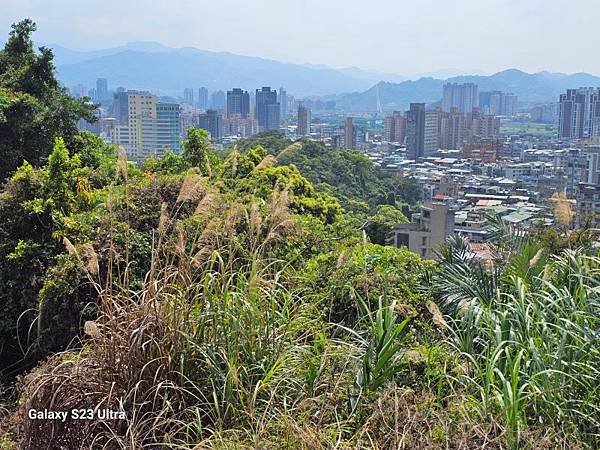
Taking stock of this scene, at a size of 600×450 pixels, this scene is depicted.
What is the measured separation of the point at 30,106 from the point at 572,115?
233 feet

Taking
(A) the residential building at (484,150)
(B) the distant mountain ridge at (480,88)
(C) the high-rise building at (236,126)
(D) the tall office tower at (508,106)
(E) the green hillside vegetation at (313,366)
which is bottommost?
(A) the residential building at (484,150)

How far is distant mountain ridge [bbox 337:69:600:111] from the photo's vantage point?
113938mm

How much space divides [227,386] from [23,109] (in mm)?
6010

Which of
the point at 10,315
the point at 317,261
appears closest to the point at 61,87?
the point at 10,315

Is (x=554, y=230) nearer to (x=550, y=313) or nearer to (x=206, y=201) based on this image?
(x=550, y=313)

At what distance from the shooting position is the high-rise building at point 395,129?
230 ft

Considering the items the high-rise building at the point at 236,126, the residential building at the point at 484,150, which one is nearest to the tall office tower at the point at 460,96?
the residential building at the point at 484,150

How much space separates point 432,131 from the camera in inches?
2717

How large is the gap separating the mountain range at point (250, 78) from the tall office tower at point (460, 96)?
10.7 meters

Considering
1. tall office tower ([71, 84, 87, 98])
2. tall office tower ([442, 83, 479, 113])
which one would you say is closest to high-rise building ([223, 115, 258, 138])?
tall office tower ([71, 84, 87, 98])

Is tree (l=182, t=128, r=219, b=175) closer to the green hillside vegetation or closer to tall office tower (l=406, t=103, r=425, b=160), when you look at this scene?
the green hillside vegetation

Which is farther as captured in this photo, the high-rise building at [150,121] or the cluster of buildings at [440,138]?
the cluster of buildings at [440,138]

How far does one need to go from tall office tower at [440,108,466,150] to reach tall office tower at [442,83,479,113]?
2825cm

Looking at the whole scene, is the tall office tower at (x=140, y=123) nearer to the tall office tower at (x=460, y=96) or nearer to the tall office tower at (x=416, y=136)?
the tall office tower at (x=416, y=136)
